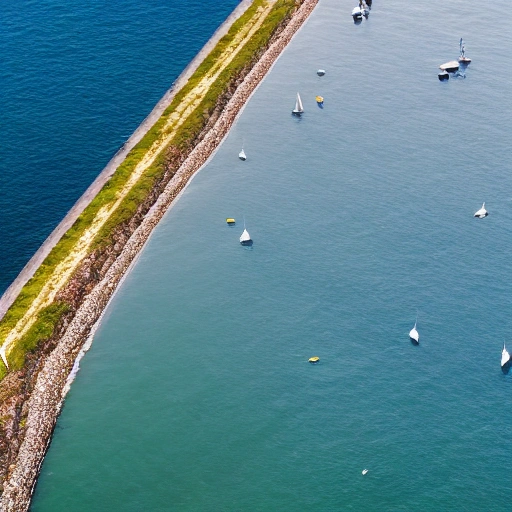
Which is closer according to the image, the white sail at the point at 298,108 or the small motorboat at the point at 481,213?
the small motorboat at the point at 481,213

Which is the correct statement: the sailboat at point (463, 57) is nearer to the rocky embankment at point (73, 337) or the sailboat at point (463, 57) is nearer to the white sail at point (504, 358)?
the rocky embankment at point (73, 337)

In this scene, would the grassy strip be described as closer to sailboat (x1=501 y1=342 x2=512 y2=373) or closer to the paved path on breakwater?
the paved path on breakwater

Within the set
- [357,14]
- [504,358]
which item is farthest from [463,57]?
[504,358]

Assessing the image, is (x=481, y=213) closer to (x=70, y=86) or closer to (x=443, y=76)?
(x=443, y=76)

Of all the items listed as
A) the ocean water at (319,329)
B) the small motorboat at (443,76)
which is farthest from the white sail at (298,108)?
the small motorboat at (443,76)

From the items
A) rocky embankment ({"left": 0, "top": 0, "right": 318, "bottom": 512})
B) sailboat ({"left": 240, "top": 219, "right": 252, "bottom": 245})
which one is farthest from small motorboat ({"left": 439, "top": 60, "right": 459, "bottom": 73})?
sailboat ({"left": 240, "top": 219, "right": 252, "bottom": 245})
